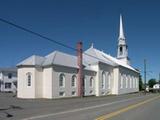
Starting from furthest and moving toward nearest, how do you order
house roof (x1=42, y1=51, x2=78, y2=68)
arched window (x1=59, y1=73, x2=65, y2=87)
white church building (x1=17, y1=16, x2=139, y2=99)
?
1. arched window (x1=59, y1=73, x2=65, y2=87)
2. house roof (x1=42, y1=51, x2=78, y2=68)
3. white church building (x1=17, y1=16, x2=139, y2=99)

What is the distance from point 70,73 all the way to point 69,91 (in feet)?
9.56

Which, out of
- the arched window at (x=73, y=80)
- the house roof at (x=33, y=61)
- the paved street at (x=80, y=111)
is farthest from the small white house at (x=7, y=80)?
the paved street at (x=80, y=111)

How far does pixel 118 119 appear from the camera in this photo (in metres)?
13.3

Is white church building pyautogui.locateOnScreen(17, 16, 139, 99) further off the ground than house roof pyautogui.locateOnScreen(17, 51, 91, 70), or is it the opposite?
house roof pyautogui.locateOnScreen(17, 51, 91, 70)

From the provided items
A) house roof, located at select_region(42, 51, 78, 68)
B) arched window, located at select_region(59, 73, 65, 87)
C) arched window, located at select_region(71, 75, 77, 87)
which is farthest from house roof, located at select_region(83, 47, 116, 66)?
arched window, located at select_region(59, 73, 65, 87)

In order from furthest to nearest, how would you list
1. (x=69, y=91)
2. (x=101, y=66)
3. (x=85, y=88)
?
(x=101, y=66), (x=85, y=88), (x=69, y=91)

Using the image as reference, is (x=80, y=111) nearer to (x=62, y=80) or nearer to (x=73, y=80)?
(x=62, y=80)

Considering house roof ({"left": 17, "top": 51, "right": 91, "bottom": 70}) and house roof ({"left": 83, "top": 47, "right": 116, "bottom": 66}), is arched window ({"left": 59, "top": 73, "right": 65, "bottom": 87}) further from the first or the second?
house roof ({"left": 83, "top": 47, "right": 116, "bottom": 66})

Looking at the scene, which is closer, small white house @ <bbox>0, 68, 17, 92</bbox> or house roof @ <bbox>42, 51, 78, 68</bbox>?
house roof @ <bbox>42, 51, 78, 68</bbox>

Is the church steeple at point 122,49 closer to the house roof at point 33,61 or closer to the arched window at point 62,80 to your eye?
the arched window at point 62,80

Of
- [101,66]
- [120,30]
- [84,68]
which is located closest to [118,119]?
[84,68]

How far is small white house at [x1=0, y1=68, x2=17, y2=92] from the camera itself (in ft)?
231

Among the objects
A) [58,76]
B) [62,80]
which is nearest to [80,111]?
[58,76]

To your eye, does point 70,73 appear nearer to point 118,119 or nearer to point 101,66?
point 101,66
